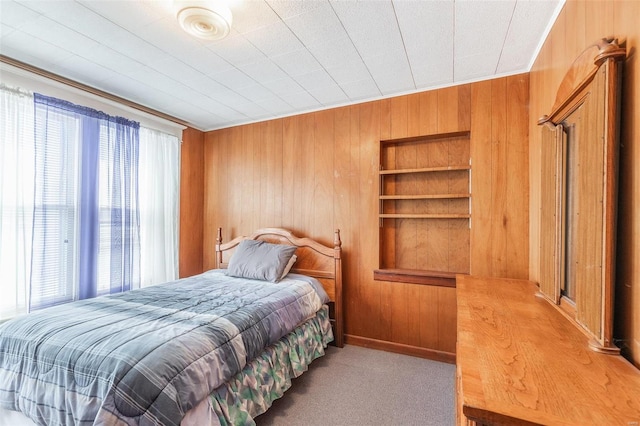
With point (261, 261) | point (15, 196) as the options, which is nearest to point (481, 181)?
point (261, 261)

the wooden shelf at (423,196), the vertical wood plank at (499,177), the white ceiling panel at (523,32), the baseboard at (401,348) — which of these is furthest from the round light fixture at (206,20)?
the baseboard at (401,348)

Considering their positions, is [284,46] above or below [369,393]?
above

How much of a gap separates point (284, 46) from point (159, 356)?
6.60ft

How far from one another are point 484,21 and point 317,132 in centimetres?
178

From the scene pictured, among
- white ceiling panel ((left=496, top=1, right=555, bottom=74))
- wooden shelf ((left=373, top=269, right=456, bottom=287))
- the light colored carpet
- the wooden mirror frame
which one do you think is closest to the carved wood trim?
the wooden mirror frame

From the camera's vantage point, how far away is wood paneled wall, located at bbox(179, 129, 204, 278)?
144 inches

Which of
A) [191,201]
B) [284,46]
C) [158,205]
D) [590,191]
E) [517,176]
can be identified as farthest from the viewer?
[191,201]

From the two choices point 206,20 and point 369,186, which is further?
point 369,186

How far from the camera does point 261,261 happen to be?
2.92 metres

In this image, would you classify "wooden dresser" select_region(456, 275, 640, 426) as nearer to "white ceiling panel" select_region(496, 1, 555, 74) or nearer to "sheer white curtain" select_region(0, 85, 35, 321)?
"white ceiling panel" select_region(496, 1, 555, 74)

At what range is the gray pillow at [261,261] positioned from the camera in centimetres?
283

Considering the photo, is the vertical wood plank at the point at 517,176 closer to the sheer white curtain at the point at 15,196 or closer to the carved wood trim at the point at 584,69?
the carved wood trim at the point at 584,69

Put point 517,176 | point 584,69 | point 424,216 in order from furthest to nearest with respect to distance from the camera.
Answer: point 424,216, point 517,176, point 584,69

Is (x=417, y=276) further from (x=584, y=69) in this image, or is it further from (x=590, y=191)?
(x=584, y=69)
